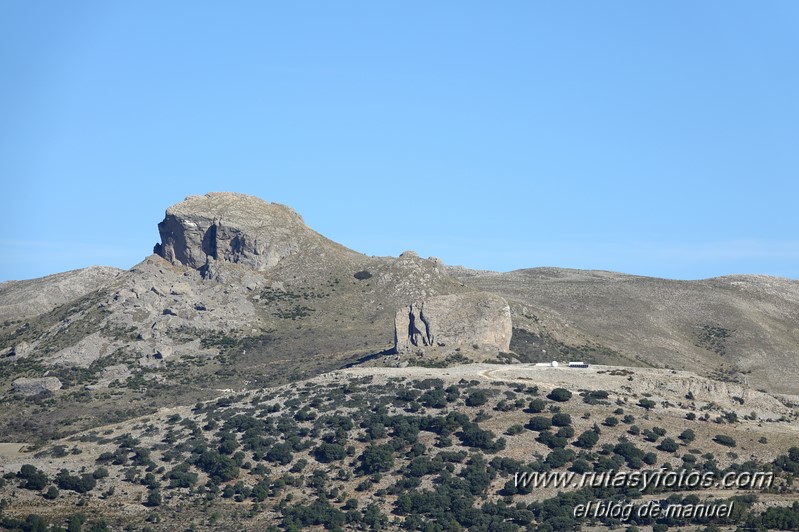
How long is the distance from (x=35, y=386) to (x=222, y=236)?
41.2m

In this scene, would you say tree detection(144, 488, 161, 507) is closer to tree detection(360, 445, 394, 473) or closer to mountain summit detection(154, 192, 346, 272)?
tree detection(360, 445, 394, 473)

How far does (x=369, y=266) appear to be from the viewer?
178 m

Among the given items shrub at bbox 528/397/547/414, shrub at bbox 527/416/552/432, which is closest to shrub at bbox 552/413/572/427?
shrub at bbox 527/416/552/432

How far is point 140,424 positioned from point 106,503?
19266mm

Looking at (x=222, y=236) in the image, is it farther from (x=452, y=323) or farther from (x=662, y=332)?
(x=662, y=332)

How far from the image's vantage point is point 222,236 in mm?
171875

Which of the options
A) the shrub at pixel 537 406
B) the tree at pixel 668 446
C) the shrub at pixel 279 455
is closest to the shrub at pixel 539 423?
the shrub at pixel 537 406

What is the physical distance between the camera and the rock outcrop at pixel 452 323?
12319cm

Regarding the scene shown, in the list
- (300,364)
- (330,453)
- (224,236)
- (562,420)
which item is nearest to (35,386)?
(300,364)

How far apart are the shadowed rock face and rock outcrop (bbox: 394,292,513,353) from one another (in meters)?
53.7

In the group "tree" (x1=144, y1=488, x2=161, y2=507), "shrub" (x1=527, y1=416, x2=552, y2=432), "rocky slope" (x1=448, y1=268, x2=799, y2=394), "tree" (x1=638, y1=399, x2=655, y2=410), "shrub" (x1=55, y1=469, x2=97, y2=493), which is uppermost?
"rocky slope" (x1=448, y1=268, x2=799, y2=394)

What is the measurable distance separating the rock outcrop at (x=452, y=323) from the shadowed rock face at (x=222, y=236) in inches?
2115

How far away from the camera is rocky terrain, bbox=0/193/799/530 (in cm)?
9138

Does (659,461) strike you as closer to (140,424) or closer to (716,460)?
(716,460)
